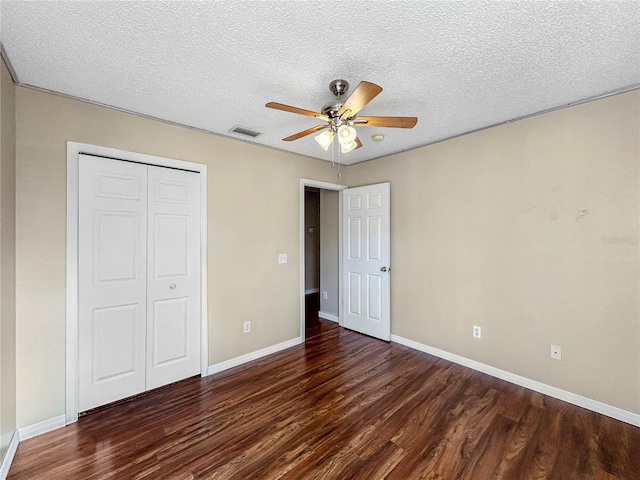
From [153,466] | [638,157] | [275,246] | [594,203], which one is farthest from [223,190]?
[638,157]

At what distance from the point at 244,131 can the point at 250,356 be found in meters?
2.46

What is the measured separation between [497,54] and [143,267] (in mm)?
3076

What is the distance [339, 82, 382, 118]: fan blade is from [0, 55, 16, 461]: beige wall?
2023mm

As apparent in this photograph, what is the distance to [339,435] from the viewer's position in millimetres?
1949

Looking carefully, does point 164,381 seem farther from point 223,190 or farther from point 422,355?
point 422,355

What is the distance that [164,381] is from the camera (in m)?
2.57

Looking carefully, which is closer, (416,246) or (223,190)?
(223,190)

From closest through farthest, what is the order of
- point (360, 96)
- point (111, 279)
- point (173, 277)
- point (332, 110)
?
point (360, 96)
point (332, 110)
point (111, 279)
point (173, 277)

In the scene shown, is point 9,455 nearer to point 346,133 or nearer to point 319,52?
point 346,133

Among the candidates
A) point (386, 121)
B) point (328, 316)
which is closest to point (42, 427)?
point (386, 121)

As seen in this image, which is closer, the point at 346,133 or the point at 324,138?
the point at 346,133

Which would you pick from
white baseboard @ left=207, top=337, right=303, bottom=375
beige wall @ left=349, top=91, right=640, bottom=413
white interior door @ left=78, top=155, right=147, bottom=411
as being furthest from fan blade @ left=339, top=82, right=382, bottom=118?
white baseboard @ left=207, top=337, right=303, bottom=375

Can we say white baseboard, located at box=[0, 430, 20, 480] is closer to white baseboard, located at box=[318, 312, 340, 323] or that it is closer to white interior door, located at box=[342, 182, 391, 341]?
white interior door, located at box=[342, 182, 391, 341]

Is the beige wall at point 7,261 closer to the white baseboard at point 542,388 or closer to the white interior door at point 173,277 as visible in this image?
the white interior door at point 173,277
